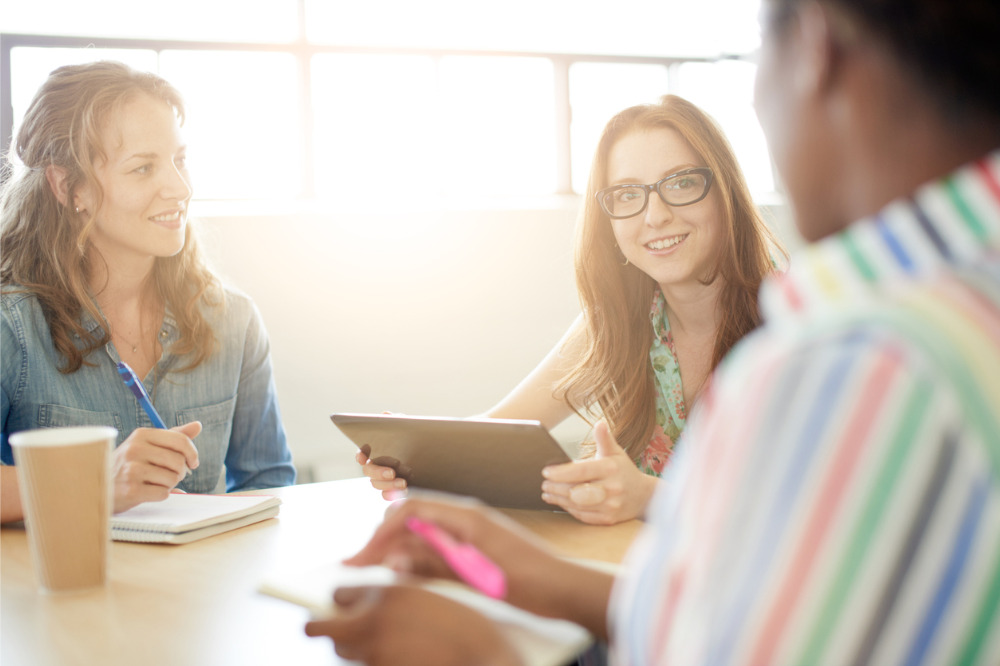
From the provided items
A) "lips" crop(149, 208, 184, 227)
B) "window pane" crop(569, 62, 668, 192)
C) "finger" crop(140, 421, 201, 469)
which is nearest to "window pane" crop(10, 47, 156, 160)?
"lips" crop(149, 208, 184, 227)

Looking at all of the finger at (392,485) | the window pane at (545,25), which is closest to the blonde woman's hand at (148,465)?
the finger at (392,485)

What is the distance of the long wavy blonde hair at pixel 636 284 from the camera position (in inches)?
66.3

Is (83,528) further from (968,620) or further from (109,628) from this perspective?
(968,620)

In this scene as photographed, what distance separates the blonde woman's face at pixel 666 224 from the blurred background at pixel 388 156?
164 cm

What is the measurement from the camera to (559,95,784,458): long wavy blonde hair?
168 centimetres

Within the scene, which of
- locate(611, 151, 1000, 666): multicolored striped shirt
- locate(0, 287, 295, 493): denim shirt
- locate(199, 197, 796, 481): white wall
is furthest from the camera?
locate(199, 197, 796, 481): white wall

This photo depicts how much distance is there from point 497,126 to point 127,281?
2692 millimetres

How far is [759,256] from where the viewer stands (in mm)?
1706

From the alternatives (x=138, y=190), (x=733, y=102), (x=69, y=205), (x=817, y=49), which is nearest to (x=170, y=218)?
(x=138, y=190)

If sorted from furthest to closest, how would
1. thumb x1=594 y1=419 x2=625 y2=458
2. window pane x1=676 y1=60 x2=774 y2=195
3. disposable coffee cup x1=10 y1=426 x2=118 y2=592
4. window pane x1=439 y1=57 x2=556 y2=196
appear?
window pane x1=676 y1=60 x2=774 y2=195, window pane x1=439 y1=57 x2=556 y2=196, thumb x1=594 y1=419 x2=625 y2=458, disposable coffee cup x1=10 y1=426 x2=118 y2=592

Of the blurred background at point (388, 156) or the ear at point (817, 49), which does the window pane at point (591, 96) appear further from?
the ear at point (817, 49)

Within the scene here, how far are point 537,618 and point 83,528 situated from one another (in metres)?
0.53

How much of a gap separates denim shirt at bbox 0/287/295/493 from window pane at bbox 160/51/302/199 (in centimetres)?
199

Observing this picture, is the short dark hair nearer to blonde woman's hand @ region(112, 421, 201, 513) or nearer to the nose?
blonde woman's hand @ region(112, 421, 201, 513)
